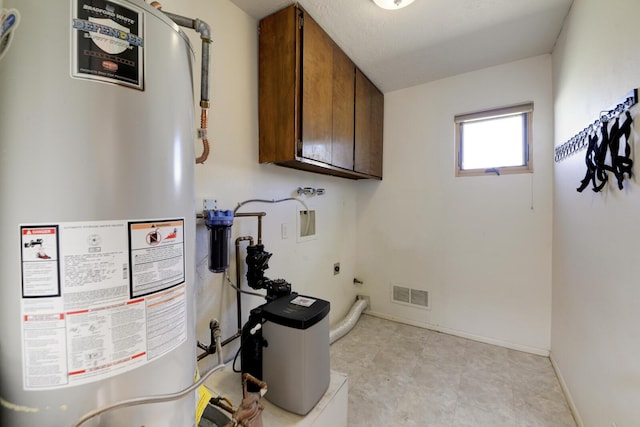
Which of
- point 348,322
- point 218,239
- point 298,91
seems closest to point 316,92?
point 298,91

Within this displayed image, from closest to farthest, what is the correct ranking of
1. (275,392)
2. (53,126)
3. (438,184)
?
1. (53,126)
2. (275,392)
3. (438,184)

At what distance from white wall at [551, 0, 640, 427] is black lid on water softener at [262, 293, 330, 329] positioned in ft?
3.91

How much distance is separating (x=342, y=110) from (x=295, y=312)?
62.8 inches

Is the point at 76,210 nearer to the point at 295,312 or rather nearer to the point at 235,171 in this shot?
the point at 295,312

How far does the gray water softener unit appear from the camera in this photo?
3.59 ft

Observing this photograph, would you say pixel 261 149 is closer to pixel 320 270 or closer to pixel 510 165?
pixel 320 270

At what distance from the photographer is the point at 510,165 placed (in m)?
2.28

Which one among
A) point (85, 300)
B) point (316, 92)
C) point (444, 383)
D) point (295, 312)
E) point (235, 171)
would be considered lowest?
point (444, 383)

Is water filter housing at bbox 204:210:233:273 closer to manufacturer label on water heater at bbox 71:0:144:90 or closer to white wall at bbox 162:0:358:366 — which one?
white wall at bbox 162:0:358:366

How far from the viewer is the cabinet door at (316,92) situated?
5.25 ft

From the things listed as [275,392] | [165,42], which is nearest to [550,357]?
[275,392]

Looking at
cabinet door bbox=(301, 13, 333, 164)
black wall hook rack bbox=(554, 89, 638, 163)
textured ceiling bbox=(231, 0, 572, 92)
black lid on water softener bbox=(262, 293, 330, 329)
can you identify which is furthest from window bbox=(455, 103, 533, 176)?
black lid on water softener bbox=(262, 293, 330, 329)

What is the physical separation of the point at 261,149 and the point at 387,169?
1617 millimetres

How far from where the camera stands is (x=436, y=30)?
5.86ft
